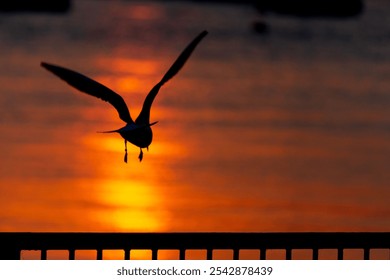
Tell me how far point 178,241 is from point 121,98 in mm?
1887

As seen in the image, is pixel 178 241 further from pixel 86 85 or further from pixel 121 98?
pixel 121 98

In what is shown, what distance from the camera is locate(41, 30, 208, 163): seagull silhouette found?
818 cm

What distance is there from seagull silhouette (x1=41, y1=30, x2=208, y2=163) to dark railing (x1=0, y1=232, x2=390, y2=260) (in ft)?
3.51

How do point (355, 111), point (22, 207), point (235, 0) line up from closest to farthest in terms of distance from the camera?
point (22, 207) → point (355, 111) → point (235, 0)

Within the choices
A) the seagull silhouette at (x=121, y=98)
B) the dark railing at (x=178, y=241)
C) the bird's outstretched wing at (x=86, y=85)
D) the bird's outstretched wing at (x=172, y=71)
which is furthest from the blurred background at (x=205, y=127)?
the dark railing at (x=178, y=241)

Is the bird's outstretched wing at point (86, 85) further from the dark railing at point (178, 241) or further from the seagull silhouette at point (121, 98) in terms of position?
the dark railing at point (178, 241)

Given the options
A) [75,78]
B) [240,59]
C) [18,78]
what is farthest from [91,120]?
[75,78]

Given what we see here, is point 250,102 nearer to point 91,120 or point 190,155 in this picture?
point 91,120

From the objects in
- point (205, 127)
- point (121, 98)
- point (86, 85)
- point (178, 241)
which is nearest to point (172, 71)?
point (121, 98)

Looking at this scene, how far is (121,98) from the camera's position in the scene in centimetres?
871

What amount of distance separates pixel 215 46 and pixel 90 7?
1771 centimetres

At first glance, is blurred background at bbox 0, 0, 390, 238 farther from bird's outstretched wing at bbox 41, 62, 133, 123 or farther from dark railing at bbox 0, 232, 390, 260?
dark railing at bbox 0, 232, 390, 260

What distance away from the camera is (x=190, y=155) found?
2927 cm

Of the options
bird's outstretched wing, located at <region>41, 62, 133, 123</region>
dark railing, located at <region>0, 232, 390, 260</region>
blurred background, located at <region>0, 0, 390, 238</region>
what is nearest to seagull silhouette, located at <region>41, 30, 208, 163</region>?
bird's outstretched wing, located at <region>41, 62, 133, 123</region>
